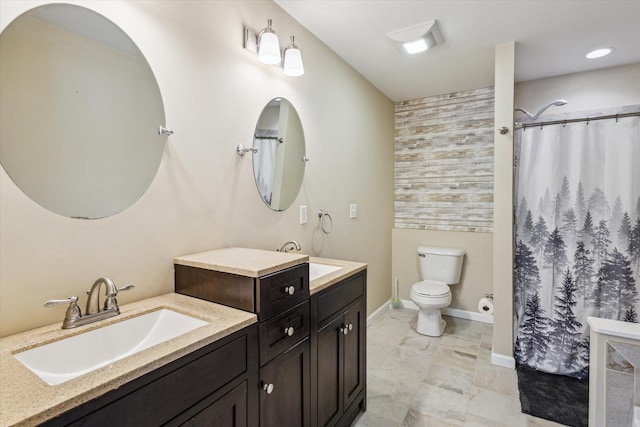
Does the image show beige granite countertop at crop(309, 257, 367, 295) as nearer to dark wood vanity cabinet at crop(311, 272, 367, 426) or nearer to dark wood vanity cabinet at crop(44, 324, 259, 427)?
dark wood vanity cabinet at crop(311, 272, 367, 426)

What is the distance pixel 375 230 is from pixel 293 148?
4.99ft

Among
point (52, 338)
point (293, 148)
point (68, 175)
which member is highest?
point (293, 148)

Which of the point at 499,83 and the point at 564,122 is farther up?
the point at 499,83

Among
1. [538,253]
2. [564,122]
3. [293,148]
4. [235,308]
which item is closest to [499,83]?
[564,122]

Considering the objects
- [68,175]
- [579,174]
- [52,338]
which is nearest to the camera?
[52,338]

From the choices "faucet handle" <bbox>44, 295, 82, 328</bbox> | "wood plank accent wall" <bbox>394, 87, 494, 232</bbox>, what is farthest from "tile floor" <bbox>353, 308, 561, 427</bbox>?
"faucet handle" <bbox>44, 295, 82, 328</bbox>

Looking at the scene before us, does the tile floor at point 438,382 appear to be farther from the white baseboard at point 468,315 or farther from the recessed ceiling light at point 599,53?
the recessed ceiling light at point 599,53

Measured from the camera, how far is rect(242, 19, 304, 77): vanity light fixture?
163 centimetres

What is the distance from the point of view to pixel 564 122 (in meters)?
2.27

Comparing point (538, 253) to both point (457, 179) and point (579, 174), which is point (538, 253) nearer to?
point (579, 174)

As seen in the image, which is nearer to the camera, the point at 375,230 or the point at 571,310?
the point at 571,310

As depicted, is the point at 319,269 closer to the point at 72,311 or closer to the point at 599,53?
the point at 72,311

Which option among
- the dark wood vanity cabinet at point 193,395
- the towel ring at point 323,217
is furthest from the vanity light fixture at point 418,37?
the dark wood vanity cabinet at point 193,395

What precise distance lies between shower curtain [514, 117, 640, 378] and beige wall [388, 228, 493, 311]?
2.57 ft
